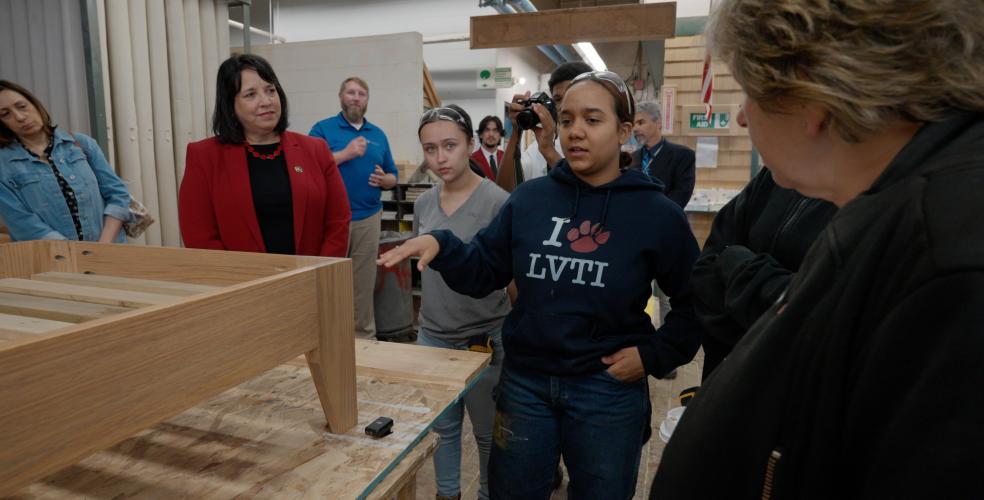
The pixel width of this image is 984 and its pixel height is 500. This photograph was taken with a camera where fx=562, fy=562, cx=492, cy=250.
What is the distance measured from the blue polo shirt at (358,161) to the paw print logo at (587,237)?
2.54 m

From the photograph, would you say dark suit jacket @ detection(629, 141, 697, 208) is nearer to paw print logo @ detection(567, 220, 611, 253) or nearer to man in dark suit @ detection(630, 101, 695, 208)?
man in dark suit @ detection(630, 101, 695, 208)

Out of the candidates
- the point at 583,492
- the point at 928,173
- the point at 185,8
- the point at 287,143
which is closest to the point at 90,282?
the point at 287,143

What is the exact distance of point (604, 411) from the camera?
1.33 m

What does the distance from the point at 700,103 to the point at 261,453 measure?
5.31m

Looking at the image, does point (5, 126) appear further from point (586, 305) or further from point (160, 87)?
point (586, 305)

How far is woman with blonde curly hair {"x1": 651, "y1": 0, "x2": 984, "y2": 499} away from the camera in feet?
1.37

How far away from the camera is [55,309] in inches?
33.4

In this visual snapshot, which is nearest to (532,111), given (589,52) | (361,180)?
(361,180)

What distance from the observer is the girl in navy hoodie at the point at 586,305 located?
1325mm

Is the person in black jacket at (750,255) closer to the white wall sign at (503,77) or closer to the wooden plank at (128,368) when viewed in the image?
the wooden plank at (128,368)

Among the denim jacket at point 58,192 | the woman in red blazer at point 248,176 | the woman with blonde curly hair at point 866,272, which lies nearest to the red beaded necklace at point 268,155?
the woman in red blazer at point 248,176

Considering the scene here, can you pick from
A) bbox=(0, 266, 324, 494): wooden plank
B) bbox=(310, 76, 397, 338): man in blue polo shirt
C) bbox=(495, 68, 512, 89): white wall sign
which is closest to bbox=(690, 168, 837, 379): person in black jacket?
bbox=(0, 266, 324, 494): wooden plank

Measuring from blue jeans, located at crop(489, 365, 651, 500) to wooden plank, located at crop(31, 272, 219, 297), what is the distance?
2.50 feet

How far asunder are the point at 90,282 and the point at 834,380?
1.19 metres
